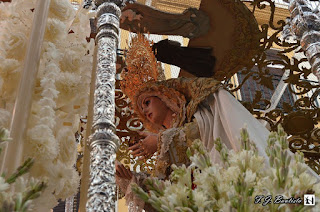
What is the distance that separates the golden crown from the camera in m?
3.23

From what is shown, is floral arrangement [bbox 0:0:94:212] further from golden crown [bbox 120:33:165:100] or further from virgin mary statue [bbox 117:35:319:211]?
golden crown [bbox 120:33:165:100]

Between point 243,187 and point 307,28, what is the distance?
8.38 feet

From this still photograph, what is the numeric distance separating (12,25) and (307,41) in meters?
2.22

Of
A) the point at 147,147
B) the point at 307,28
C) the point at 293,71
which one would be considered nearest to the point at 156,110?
the point at 147,147

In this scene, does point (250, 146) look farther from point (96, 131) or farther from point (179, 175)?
point (96, 131)

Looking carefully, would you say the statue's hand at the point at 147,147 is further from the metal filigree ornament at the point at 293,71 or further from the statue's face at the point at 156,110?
the metal filigree ornament at the point at 293,71

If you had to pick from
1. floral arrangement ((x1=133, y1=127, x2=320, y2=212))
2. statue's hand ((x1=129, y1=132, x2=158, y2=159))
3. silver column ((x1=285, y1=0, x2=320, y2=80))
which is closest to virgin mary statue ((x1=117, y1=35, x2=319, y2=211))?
statue's hand ((x1=129, y1=132, x2=158, y2=159))

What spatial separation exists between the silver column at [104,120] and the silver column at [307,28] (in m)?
1.53

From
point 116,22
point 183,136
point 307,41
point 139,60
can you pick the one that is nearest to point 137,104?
point 139,60

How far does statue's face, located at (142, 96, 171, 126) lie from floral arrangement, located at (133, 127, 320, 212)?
2.04 m

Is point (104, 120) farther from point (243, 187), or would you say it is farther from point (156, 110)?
point (156, 110)

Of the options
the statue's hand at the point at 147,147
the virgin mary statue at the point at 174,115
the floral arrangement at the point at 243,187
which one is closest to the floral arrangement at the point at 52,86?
the floral arrangement at the point at 243,187

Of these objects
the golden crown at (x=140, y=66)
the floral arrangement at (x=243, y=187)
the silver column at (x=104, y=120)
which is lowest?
the floral arrangement at (x=243, y=187)

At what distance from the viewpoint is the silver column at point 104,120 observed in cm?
144
